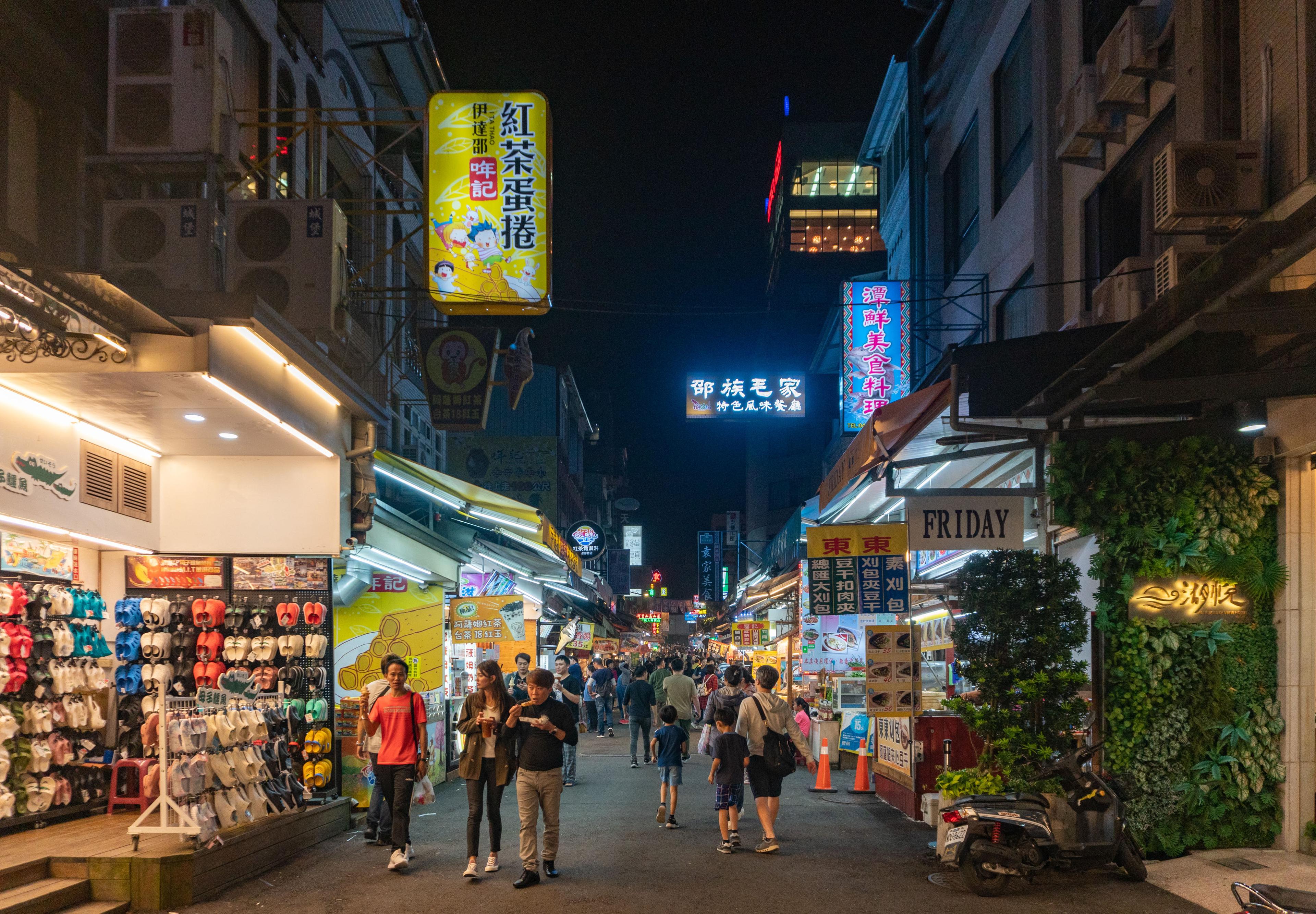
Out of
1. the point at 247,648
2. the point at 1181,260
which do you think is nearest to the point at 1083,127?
the point at 1181,260

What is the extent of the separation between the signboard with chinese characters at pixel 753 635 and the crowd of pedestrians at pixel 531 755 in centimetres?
1702

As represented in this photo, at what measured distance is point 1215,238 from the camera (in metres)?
9.96

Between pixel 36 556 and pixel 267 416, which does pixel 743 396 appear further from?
pixel 36 556

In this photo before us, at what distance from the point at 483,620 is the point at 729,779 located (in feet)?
23.3

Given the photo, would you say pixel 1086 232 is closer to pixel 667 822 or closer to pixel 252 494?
pixel 667 822

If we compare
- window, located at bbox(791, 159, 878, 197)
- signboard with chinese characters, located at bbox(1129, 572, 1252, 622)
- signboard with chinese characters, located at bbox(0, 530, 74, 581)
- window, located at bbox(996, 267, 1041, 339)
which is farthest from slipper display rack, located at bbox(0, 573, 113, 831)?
window, located at bbox(791, 159, 878, 197)

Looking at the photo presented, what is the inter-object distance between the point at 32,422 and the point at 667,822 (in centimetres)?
804

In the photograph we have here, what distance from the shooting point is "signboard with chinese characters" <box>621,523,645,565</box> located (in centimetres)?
12044

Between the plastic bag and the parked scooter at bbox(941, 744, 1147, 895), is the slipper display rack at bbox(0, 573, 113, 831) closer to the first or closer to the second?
→ the plastic bag

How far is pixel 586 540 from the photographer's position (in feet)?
157

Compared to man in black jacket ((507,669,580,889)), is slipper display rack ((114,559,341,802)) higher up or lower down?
higher up

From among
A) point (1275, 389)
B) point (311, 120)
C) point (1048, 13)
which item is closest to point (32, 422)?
point (311, 120)

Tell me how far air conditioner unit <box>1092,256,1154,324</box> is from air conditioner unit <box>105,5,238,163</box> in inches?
397

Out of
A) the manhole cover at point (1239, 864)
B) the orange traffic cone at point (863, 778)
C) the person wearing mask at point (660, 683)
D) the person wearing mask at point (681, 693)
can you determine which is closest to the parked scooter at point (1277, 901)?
the manhole cover at point (1239, 864)
